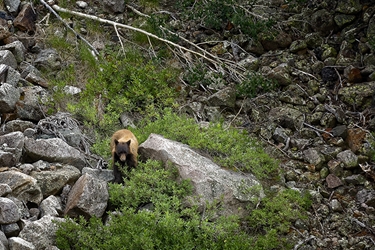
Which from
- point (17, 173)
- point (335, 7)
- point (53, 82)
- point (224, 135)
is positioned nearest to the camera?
point (17, 173)

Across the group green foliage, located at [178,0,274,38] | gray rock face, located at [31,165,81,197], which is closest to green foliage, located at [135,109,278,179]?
gray rock face, located at [31,165,81,197]

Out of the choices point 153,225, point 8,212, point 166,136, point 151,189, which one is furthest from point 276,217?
point 8,212

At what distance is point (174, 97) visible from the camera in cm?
1154

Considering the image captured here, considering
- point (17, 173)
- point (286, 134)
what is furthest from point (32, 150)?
point (286, 134)

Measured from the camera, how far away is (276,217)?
29.0 feet

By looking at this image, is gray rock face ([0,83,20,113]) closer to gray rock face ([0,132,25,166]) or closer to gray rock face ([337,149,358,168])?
gray rock face ([0,132,25,166])

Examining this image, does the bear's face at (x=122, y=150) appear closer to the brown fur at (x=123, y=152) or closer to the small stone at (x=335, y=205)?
the brown fur at (x=123, y=152)

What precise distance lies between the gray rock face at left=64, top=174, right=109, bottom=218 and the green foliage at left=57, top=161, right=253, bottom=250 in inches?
5.8

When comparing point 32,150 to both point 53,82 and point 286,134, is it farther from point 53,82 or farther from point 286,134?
point 286,134

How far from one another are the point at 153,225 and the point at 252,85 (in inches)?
165

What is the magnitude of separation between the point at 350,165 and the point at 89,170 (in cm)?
423

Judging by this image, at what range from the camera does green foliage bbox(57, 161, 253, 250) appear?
25.0ft

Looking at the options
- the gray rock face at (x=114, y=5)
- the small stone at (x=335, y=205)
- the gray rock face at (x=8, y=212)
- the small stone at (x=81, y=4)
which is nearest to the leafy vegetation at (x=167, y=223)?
the small stone at (x=335, y=205)

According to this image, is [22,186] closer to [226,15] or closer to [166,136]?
[166,136]
